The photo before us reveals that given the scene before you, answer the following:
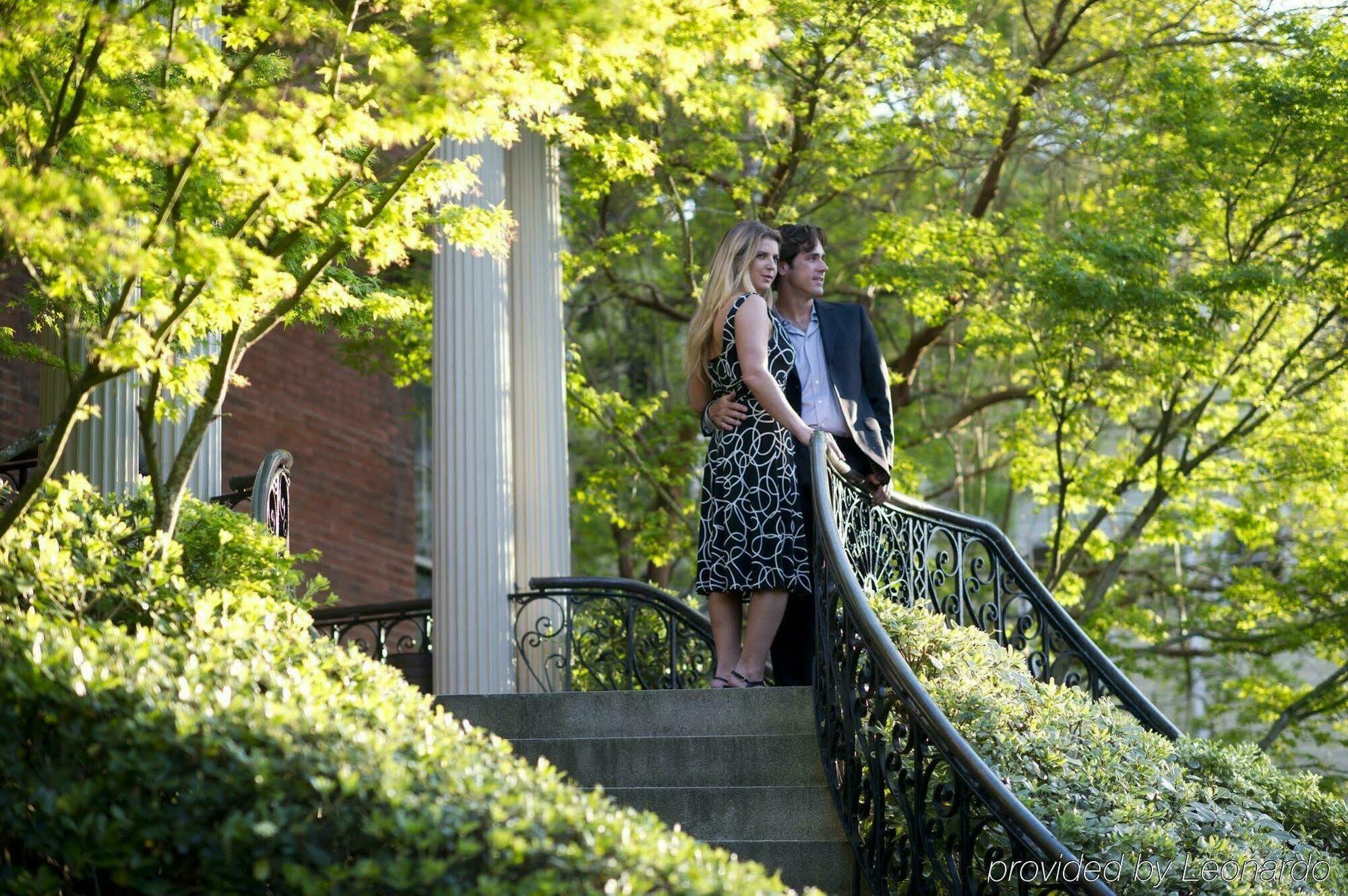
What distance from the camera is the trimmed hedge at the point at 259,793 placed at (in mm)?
4102

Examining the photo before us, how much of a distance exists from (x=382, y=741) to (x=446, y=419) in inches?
239

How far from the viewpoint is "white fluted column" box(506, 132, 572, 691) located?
1077 centimetres

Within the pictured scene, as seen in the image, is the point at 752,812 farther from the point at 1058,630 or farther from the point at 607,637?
the point at 607,637

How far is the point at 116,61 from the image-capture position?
5.68 m

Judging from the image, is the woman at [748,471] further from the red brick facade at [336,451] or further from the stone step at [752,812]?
the red brick facade at [336,451]

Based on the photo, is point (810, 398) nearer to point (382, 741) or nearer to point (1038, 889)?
point (1038, 889)

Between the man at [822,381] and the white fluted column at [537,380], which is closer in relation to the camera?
the man at [822,381]

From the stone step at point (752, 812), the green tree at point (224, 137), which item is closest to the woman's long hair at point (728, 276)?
the green tree at point (224, 137)

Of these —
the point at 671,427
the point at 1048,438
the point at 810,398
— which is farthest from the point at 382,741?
the point at 1048,438

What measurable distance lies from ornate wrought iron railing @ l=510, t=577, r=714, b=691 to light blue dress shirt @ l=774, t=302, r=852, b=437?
2.95 metres

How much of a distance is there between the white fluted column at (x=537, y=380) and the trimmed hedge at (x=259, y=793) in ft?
18.7

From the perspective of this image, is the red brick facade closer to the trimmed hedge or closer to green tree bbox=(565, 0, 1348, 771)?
green tree bbox=(565, 0, 1348, 771)

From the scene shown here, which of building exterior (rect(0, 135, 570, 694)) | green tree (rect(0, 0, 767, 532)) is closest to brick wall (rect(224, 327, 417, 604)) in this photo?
building exterior (rect(0, 135, 570, 694))

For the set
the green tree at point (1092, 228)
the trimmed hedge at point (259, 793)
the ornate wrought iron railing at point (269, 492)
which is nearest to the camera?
the trimmed hedge at point (259, 793)
